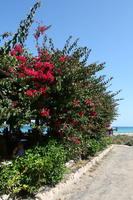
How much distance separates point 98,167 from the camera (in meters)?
10.8

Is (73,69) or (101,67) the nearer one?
(73,69)

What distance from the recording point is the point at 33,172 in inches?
A: 236

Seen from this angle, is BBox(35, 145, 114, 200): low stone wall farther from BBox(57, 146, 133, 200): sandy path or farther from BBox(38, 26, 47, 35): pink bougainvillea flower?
BBox(38, 26, 47, 35): pink bougainvillea flower

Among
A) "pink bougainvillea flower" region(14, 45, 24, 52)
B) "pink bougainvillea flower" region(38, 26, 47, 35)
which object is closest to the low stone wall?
"pink bougainvillea flower" region(14, 45, 24, 52)

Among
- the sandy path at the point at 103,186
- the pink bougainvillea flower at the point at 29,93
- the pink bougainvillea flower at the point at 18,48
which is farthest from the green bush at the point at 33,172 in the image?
the pink bougainvillea flower at the point at 18,48

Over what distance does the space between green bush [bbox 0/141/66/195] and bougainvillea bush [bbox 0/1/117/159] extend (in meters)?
0.93

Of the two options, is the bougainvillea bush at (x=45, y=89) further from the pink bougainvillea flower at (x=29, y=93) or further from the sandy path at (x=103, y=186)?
the sandy path at (x=103, y=186)

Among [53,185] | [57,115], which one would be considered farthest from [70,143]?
[53,185]

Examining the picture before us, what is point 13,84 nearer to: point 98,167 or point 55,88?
point 55,88

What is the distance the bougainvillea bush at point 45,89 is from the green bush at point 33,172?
3.05 feet

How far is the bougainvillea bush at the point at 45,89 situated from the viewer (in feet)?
21.1

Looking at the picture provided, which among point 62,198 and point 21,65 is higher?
point 21,65

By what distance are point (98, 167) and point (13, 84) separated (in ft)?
20.4

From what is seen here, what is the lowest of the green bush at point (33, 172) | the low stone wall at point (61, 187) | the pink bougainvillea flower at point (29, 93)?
the low stone wall at point (61, 187)
